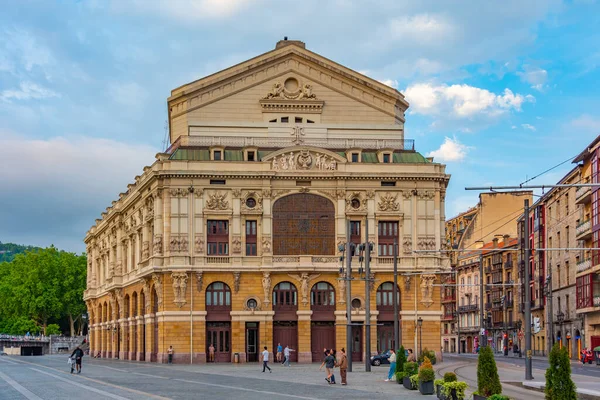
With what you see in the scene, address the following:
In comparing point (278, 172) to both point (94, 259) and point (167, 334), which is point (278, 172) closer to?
point (167, 334)

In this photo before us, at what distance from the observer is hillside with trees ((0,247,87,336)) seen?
161250 mm

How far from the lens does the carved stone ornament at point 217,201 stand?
3324 inches

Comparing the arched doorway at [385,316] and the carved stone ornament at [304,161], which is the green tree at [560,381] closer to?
the arched doorway at [385,316]

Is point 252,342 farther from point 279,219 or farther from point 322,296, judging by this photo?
point 279,219

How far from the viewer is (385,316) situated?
85.6m

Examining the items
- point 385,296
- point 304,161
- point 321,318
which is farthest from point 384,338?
point 304,161

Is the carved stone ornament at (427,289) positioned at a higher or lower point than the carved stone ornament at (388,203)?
lower

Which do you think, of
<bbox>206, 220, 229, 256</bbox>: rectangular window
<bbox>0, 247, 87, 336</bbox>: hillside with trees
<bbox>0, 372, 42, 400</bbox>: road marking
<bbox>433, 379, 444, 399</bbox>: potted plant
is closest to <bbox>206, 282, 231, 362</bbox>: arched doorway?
<bbox>206, 220, 229, 256</bbox>: rectangular window

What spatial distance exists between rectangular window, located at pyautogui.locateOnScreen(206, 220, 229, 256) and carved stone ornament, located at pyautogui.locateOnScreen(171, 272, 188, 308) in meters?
3.12

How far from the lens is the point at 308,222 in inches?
3374

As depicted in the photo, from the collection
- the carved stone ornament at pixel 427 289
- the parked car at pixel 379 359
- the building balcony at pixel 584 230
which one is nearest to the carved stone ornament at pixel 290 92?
the carved stone ornament at pixel 427 289

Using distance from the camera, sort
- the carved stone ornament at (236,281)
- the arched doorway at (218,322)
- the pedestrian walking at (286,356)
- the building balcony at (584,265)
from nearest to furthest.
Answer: the pedestrian walking at (286,356), the arched doorway at (218,322), the carved stone ornament at (236,281), the building balcony at (584,265)

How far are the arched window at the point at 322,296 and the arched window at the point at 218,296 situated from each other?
6.90 m

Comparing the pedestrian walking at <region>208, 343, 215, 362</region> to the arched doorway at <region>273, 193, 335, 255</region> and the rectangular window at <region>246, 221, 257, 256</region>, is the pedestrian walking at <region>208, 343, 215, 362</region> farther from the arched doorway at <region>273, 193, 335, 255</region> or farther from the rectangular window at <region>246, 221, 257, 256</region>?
the arched doorway at <region>273, 193, 335, 255</region>
